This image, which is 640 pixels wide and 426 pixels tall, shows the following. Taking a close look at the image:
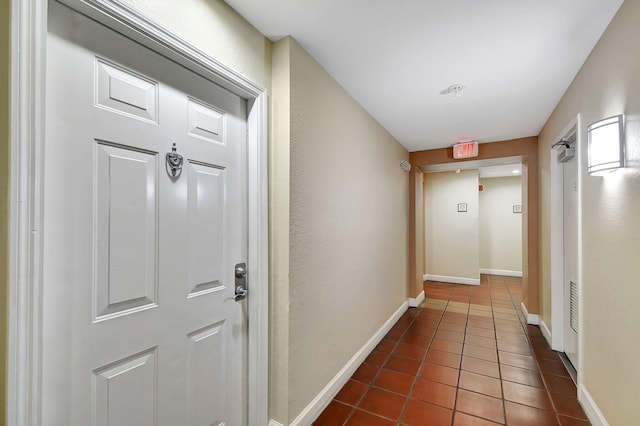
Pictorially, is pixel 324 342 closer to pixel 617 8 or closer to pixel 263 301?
pixel 263 301

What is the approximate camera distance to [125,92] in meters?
1.07

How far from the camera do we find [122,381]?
105 cm

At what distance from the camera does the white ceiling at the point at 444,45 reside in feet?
4.64

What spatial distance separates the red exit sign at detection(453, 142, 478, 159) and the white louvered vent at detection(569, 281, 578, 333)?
1826 millimetres

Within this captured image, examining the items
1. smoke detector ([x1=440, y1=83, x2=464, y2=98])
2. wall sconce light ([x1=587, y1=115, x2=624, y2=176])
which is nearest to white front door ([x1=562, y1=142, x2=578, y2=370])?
wall sconce light ([x1=587, y1=115, x2=624, y2=176])

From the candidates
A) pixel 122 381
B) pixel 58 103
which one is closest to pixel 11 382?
pixel 122 381

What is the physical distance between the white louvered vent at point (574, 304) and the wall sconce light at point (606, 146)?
1353 mm

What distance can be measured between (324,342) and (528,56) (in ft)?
7.84

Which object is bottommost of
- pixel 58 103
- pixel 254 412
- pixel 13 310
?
pixel 254 412

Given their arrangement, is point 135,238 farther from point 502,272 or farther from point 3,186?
point 502,272

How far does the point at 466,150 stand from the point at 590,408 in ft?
9.19

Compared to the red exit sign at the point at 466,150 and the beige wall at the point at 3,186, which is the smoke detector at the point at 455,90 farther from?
the beige wall at the point at 3,186

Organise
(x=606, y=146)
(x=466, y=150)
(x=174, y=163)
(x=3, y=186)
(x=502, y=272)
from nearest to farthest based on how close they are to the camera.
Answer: (x=3, y=186) → (x=174, y=163) → (x=606, y=146) → (x=466, y=150) → (x=502, y=272)

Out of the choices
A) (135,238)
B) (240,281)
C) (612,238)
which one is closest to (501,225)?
(612,238)
